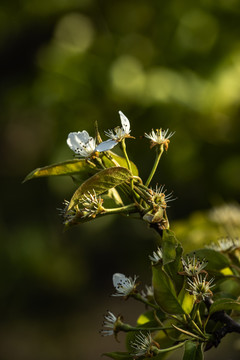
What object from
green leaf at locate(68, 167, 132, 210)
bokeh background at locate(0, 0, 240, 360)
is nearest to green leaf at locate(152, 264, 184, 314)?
green leaf at locate(68, 167, 132, 210)

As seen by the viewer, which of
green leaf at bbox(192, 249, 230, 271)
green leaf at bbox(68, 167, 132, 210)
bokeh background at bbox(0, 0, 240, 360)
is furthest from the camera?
bokeh background at bbox(0, 0, 240, 360)

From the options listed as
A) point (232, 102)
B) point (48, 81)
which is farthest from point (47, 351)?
point (232, 102)

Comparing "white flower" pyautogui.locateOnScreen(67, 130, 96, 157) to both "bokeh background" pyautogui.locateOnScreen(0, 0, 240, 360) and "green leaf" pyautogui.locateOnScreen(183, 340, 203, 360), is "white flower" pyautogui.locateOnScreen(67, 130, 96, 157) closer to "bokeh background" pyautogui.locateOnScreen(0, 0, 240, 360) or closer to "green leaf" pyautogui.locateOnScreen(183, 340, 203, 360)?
"green leaf" pyautogui.locateOnScreen(183, 340, 203, 360)

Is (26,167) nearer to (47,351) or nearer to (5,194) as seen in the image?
(5,194)

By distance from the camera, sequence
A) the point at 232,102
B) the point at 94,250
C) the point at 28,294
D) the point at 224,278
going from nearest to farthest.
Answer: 1. the point at 224,278
2. the point at 232,102
3. the point at 28,294
4. the point at 94,250

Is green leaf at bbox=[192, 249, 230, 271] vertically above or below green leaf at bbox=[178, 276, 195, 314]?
above

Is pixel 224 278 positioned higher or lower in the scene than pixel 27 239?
lower

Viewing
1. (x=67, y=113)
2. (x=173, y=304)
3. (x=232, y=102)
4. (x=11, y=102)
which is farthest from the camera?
(x=11, y=102)

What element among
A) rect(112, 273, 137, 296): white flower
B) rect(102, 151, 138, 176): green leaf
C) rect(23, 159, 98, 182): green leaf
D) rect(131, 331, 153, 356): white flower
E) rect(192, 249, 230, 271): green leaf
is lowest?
rect(131, 331, 153, 356): white flower
